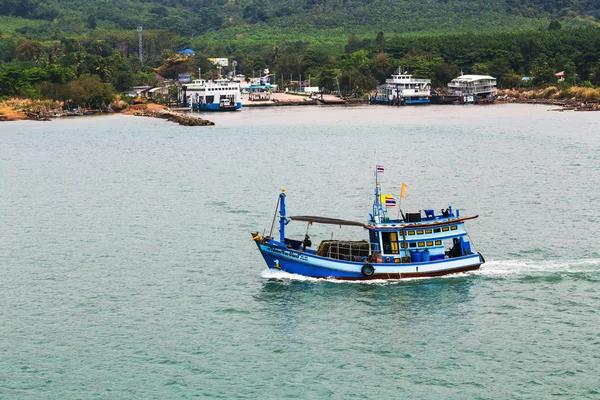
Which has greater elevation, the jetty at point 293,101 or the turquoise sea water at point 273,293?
the jetty at point 293,101

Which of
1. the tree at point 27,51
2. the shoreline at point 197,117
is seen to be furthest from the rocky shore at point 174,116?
the tree at point 27,51

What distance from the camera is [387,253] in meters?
42.2

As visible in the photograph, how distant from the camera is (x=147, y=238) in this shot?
52.0 meters

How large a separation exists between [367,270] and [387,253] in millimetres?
1337

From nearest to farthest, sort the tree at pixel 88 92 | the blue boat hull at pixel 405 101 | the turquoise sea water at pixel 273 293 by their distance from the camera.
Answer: the turquoise sea water at pixel 273 293 → the tree at pixel 88 92 → the blue boat hull at pixel 405 101

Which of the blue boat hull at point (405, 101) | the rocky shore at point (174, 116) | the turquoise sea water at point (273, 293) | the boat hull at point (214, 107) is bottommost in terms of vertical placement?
the turquoise sea water at point (273, 293)

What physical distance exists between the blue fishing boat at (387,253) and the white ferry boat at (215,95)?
403 feet

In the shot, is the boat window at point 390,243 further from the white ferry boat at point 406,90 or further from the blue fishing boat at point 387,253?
the white ferry boat at point 406,90

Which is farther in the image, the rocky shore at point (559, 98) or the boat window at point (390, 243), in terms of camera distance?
the rocky shore at point (559, 98)

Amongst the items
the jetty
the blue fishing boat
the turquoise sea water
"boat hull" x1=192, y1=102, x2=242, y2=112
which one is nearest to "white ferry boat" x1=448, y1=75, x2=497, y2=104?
the jetty

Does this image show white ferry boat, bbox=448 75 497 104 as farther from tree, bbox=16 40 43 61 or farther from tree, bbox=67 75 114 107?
tree, bbox=16 40 43 61

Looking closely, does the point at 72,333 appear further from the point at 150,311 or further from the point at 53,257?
the point at 53,257

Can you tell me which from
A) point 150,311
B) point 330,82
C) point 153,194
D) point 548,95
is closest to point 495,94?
point 548,95

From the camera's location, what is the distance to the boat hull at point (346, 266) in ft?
137
